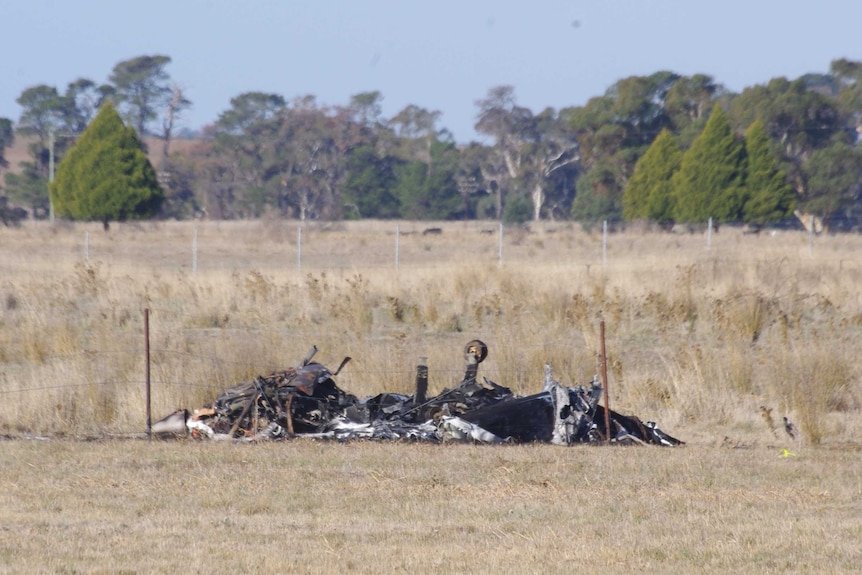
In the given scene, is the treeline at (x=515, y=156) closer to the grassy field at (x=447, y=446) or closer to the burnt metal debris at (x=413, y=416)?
the grassy field at (x=447, y=446)

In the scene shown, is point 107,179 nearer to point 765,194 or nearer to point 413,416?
point 765,194

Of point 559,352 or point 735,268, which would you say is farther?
point 735,268

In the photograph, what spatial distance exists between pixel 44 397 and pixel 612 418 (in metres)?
5.68

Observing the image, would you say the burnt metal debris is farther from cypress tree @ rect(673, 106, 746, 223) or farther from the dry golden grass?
cypress tree @ rect(673, 106, 746, 223)

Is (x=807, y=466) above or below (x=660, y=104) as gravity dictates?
below

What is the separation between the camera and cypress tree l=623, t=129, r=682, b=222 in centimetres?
4875

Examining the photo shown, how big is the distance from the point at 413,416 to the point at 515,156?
71.8 meters

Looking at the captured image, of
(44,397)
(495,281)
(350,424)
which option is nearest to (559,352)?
(350,424)

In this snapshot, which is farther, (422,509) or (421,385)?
(421,385)

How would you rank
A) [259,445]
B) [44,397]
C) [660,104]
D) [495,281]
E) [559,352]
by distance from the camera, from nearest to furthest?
[259,445]
[44,397]
[559,352]
[495,281]
[660,104]

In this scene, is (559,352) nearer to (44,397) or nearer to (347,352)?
(347,352)

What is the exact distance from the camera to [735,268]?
71.0 ft

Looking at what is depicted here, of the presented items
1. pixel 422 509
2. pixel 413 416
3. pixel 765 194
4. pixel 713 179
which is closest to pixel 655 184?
pixel 713 179

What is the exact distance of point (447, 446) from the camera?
→ 10.1 meters
